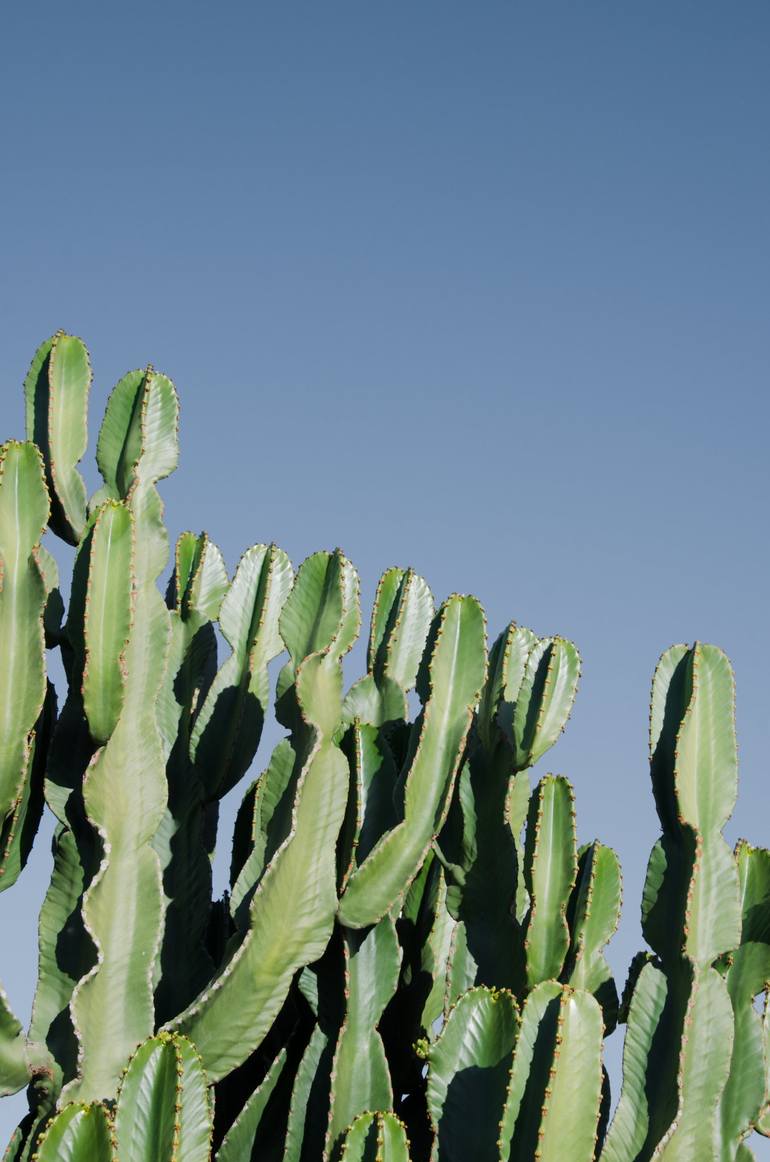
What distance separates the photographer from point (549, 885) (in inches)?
170

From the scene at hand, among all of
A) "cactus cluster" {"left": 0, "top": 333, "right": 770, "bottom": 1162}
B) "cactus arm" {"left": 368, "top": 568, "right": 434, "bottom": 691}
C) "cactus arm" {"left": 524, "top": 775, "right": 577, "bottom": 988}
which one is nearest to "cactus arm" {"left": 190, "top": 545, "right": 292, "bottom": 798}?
"cactus cluster" {"left": 0, "top": 333, "right": 770, "bottom": 1162}

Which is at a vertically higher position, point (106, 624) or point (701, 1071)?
point (106, 624)

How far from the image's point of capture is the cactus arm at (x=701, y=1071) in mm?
4117

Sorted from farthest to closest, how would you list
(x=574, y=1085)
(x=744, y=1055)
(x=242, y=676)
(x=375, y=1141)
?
(x=242, y=676) < (x=744, y=1055) < (x=574, y=1085) < (x=375, y=1141)

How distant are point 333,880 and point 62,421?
5.70 ft

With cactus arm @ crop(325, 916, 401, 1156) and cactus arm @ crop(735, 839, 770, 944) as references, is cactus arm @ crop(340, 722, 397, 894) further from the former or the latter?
cactus arm @ crop(735, 839, 770, 944)

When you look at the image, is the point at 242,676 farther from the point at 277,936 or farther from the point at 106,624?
the point at 277,936

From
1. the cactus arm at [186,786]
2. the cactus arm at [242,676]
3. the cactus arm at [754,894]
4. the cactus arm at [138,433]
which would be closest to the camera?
the cactus arm at [754,894]

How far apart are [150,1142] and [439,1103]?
2.86 ft

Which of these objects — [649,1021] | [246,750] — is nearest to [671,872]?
[649,1021]

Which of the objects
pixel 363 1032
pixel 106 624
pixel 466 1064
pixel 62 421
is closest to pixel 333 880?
pixel 363 1032

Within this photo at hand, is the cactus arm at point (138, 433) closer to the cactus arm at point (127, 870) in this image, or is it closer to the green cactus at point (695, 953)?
the cactus arm at point (127, 870)

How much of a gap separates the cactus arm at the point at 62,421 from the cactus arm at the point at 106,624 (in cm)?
61

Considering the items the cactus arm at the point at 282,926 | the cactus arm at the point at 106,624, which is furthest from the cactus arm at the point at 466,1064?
the cactus arm at the point at 106,624
